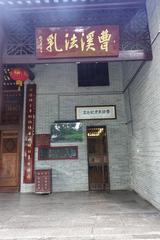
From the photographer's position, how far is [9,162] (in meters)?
7.34

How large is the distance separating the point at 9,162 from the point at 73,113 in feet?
8.12

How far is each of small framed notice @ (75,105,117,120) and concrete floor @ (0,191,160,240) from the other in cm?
238

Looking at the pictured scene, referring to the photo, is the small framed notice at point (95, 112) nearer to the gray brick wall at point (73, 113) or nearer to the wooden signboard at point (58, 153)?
the gray brick wall at point (73, 113)

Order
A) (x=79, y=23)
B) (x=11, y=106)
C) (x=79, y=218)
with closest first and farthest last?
1. (x=79, y=218)
2. (x=79, y=23)
3. (x=11, y=106)

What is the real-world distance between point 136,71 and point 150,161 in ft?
7.09

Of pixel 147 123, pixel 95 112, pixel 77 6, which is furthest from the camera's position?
pixel 95 112

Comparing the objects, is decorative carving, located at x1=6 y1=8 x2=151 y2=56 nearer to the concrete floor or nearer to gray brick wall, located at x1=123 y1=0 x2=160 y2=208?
gray brick wall, located at x1=123 y1=0 x2=160 y2=208

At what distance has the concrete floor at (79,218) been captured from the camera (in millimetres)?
3385

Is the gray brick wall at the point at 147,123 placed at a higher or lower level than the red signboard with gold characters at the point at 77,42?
lower

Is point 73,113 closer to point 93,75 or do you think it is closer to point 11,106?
point 93,75

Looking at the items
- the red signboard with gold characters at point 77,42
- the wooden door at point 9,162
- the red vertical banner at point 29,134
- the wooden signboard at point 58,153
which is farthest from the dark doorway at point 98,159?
the red signboard with gold characters at point 77,42

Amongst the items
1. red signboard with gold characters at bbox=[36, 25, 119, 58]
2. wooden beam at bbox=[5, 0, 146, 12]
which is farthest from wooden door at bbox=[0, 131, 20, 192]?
wooden beam at bbox=[5, 0, 146, 12]

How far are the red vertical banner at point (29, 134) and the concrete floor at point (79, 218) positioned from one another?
37.6 inches

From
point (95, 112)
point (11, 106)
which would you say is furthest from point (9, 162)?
point (95, 112)
